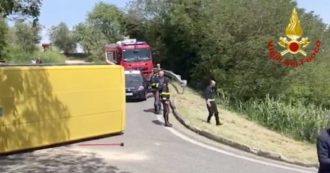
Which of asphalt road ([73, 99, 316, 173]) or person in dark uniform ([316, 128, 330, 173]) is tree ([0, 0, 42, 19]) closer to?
asphalt road ([73, 99, 316, 173])

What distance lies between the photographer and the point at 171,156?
14.3m

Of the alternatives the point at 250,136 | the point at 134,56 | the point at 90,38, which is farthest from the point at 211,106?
the point at 90,38

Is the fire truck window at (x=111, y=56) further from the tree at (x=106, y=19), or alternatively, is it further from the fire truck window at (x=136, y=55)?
the tree at (x=106, y=19)

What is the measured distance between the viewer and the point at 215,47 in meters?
36.0

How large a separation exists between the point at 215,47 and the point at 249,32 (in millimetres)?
2257

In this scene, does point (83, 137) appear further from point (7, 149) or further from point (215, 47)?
point (215, 47)

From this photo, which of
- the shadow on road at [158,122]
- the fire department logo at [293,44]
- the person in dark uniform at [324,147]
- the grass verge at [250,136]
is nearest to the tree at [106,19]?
the fire department logo at [293,44]

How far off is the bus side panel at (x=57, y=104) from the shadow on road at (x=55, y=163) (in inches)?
14.3

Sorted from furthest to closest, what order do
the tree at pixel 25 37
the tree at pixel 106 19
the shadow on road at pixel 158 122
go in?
the tree at pixel 25 37
the tree at pixel 106 19
the shadow on road at pixel 158 122

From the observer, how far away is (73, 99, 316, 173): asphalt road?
12734 mm

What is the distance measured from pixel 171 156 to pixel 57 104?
310 cm

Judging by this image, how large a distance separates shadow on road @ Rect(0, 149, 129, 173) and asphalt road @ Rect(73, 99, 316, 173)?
1.19 feet

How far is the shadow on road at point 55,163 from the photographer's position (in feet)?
39.7

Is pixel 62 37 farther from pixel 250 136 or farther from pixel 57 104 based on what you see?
pixel 57 104
